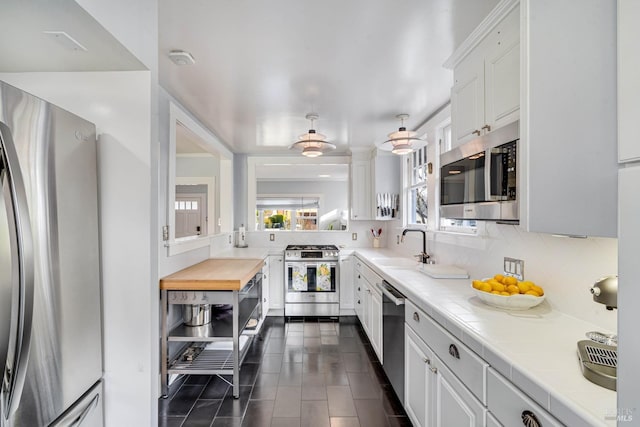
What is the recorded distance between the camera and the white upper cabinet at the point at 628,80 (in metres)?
0.58

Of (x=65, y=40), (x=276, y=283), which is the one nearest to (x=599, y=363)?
(x=65, y=40)

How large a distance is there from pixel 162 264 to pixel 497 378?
224cm

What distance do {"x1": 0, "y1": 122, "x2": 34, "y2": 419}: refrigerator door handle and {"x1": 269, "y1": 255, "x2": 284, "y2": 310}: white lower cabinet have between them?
3.27 m

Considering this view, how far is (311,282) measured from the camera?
3994mm

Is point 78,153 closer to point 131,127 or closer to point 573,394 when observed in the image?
point 131,127

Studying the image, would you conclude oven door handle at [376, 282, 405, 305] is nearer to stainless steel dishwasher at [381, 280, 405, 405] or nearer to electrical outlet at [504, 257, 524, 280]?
stainless steel dishwasher at [381, 280, 405, 405]

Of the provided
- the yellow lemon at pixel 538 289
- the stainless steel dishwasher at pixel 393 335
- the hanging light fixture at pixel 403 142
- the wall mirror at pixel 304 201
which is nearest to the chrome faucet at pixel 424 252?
the stainless steel dishwasher at pixel 393 335

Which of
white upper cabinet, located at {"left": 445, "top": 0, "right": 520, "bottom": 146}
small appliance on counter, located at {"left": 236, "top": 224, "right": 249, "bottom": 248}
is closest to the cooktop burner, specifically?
small appliance on counter, located at {"left": 236, "top": 224, "right": 249, "bottom": 248}

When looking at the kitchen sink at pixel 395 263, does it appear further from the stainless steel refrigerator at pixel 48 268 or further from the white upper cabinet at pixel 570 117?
the stainless steel refrigerator at pixel 48 268

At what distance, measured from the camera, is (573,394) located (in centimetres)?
77

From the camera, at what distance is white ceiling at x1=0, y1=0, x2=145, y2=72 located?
86 cm

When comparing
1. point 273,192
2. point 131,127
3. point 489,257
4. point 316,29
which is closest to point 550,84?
point 316,29

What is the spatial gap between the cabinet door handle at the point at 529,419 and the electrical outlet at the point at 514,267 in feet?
3.26

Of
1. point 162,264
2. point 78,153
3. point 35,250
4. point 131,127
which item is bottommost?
point 162,264
